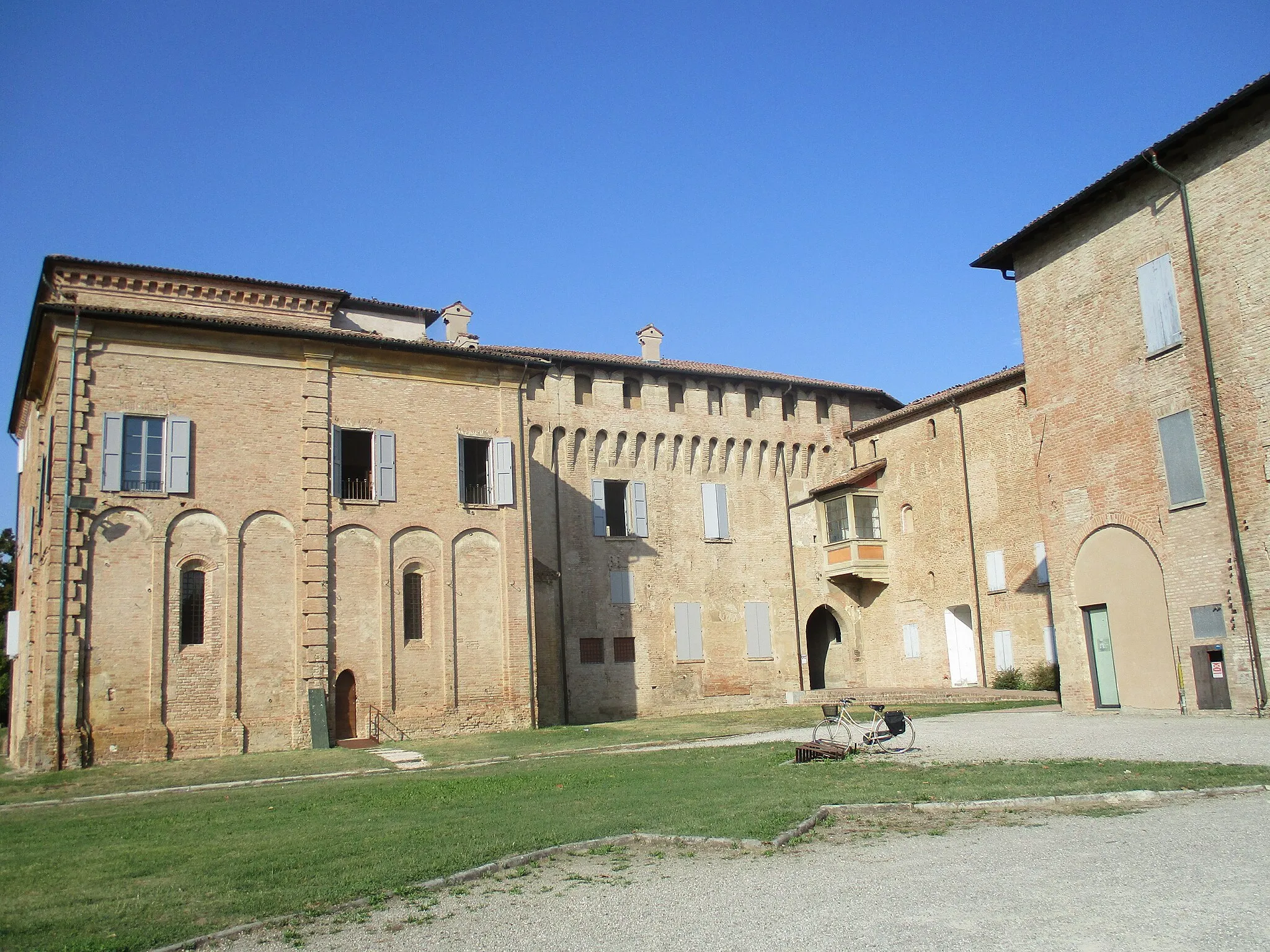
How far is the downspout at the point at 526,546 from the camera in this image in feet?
86.3

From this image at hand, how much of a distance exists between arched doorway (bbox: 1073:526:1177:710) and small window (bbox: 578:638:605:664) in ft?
53.1

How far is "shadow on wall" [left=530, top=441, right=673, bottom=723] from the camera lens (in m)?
32.3

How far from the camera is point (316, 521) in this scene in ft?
79.3

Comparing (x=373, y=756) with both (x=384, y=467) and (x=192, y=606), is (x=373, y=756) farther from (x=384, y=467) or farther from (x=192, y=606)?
(x=384, y=467)

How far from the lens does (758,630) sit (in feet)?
119

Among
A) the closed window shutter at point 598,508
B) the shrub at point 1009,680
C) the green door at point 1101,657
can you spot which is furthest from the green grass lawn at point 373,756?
the closed window shutter at point 598,508

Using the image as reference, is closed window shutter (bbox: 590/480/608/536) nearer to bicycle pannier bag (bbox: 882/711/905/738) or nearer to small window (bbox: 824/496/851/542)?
small window (bbox: 824/496/851/542)

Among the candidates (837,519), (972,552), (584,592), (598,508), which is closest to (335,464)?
(584,592)

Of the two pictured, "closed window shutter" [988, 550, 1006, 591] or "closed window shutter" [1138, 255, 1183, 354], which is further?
"closed window shutter" [988, 550, 1006, 591]

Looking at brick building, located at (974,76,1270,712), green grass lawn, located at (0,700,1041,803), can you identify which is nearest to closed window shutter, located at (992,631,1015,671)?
green grass lawn, located at (0,700,1041,803)

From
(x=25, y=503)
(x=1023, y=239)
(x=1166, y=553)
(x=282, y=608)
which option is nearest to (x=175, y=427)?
(x=282, y=608)

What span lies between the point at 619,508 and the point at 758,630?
22.0 feet

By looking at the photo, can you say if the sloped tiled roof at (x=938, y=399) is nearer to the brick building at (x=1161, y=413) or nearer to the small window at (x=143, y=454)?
the brick building at (x=1161, y=413)

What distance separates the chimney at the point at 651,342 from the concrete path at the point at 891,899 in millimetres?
29832
